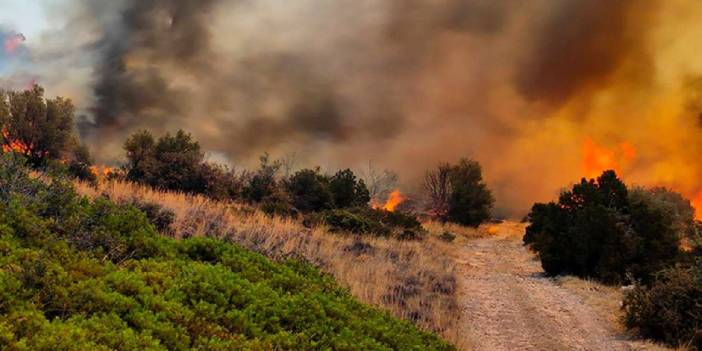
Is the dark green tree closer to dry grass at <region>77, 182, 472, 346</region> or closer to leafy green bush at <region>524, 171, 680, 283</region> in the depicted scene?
leafy green bush at <region>524, 171, 680, 283</region>

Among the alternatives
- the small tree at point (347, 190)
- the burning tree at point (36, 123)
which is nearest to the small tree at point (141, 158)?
the burning tree at point (36, 123)

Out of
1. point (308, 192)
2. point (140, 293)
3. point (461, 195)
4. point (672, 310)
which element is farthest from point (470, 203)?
point (140, 293)

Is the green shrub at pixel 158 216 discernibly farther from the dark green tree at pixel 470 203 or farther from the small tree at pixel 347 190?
the dark green tree at pixel 470 203

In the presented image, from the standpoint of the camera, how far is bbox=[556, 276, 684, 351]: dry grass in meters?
12.0

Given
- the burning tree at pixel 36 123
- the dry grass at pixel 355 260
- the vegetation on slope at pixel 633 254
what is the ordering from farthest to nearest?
the burning tree at pixel 36 123
the vegetation on slope at pixel 633 254
the dry grass at pixel 355 260

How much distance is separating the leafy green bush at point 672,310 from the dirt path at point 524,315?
0.74 m

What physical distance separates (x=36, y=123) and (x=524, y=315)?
25224 millimetres

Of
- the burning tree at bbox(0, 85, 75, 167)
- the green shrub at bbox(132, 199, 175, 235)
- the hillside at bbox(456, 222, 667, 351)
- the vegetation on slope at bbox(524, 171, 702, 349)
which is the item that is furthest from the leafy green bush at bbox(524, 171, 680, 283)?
the burning tree at bbox(0, 85, 75, 167)

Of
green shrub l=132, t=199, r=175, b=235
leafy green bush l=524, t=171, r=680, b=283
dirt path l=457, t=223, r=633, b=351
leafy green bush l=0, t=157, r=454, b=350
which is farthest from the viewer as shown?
leafy green bush l=524, t=171, r=680, b=283

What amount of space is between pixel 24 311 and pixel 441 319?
9.52 metres

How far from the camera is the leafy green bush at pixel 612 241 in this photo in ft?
60.9

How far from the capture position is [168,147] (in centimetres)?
2930

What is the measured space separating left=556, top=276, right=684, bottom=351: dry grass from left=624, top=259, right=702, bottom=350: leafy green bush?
362 millimetres

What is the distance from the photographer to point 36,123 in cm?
2823
